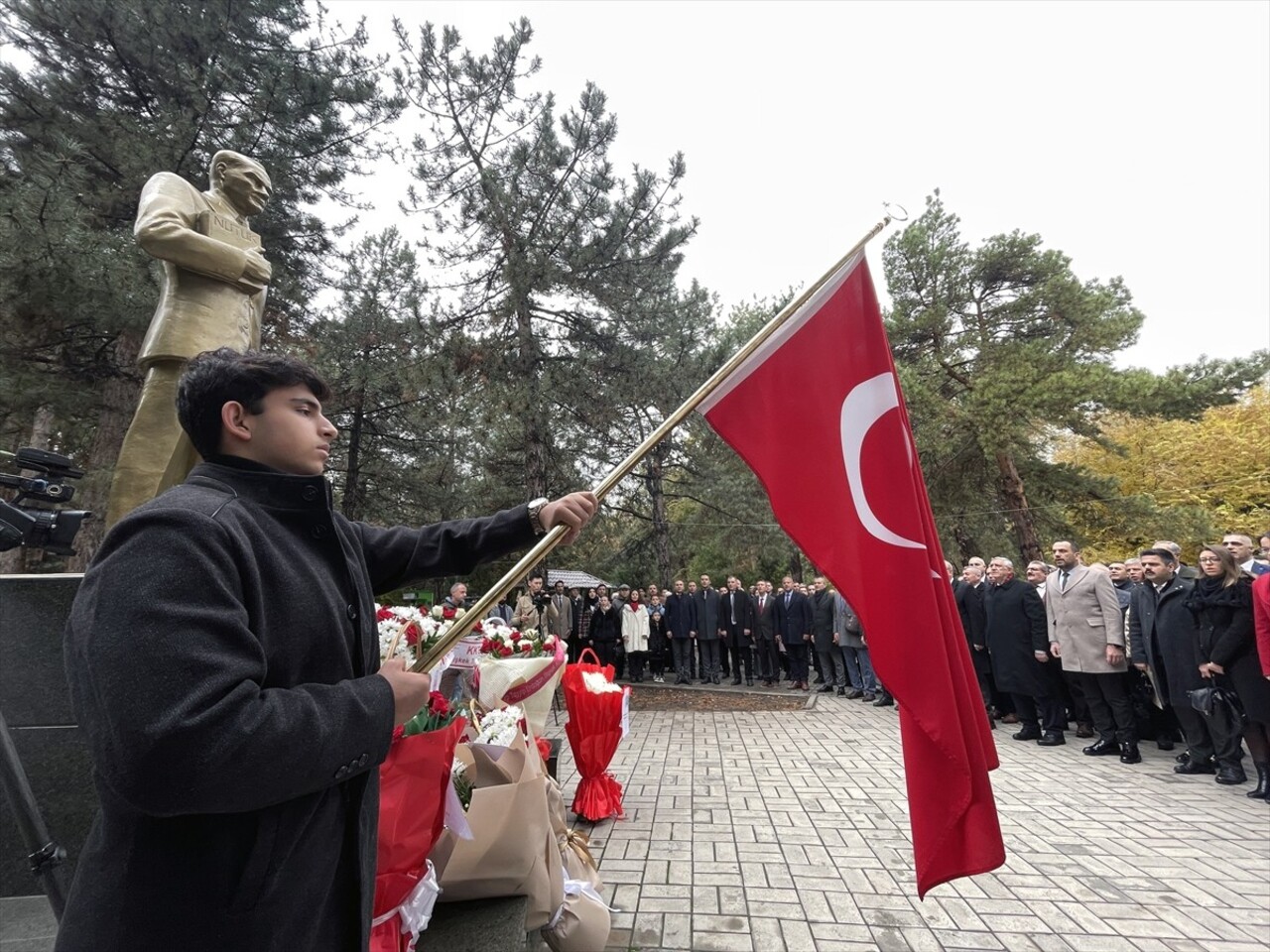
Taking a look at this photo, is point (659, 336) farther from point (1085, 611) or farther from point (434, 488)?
point (1085, 611)

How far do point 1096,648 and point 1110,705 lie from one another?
66 cm

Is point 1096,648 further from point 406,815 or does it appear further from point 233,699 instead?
point 233,699

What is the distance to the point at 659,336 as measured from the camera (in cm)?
1357

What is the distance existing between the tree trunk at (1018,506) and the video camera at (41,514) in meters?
21.2

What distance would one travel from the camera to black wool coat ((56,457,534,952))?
944 millimetres

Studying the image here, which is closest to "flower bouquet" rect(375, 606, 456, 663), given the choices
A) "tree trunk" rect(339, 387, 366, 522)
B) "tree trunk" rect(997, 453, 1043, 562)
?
"tree trunk" rect(339, 387, 366, 522)

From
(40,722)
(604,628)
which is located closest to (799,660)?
(604,628)

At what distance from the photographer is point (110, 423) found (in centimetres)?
995

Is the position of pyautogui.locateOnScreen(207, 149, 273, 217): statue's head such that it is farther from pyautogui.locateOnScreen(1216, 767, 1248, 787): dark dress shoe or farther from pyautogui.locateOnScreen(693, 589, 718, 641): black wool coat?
pyautogui.locateOnScreen(693, 589, 718, 641): black wool coat

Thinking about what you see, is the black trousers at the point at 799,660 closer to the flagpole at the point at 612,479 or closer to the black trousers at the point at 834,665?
the black trousers at the point at 834,665

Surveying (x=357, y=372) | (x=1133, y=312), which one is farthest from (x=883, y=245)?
(x=357, y=372)

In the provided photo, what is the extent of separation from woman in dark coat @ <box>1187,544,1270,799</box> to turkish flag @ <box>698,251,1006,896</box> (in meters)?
4.80

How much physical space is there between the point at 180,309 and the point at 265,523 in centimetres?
263

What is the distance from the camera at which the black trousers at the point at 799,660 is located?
1259cm
